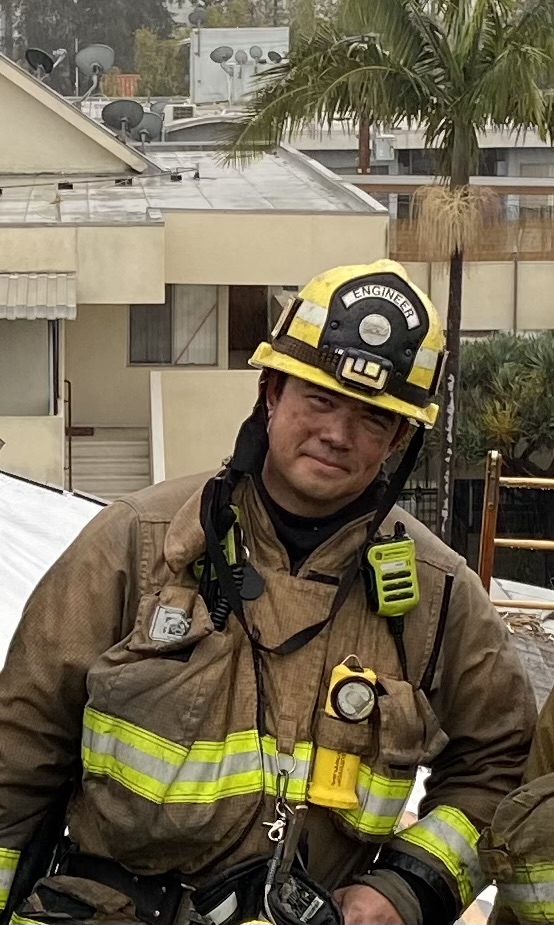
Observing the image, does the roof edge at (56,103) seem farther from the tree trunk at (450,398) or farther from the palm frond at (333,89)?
the tree trunk at (450,398)

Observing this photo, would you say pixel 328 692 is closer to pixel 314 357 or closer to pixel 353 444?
pixel 353 444

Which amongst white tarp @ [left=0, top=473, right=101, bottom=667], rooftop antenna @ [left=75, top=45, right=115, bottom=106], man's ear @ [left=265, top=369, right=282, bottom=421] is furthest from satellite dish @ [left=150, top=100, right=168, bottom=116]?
man's ear @ [left=265, top=369, right=282, bottom=421]

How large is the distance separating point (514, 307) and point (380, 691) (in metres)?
21.1

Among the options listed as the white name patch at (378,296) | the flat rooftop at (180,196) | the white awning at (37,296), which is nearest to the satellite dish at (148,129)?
the flat rooftop at (180,196)

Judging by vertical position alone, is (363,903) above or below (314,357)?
below

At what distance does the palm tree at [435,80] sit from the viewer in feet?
45.1

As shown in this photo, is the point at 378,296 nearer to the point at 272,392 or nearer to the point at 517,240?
the point at 272,392

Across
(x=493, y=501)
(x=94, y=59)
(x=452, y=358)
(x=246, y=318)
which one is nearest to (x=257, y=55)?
(x=94, y=59)

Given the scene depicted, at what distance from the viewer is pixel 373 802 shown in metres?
2.50

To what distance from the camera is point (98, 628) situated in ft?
8.20

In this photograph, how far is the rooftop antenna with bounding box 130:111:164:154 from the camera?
25516 millimetres

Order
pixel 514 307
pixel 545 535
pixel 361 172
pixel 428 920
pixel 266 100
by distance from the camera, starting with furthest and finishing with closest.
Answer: pixel 361 172 < pixel 514 307 < pixel 545 535 < pixel 266 100 < pixel 428 920

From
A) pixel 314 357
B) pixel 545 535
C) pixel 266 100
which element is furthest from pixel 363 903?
pixel 545 535

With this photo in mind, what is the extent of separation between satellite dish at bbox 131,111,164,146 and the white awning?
34.4 feet
